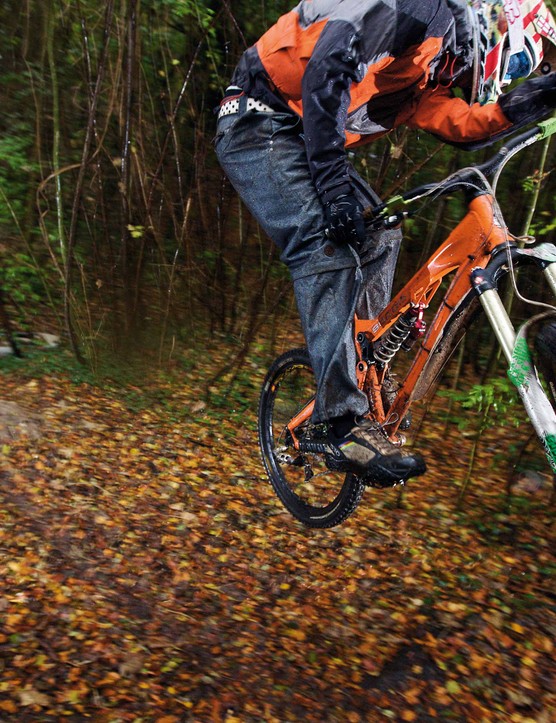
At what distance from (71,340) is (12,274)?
0.68 metres

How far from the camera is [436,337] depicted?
9.15 feet

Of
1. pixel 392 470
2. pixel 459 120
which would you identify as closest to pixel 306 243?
pixel 459 120

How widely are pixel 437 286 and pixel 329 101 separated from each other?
3.02ft

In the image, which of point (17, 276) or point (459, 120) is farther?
point (17, 276)

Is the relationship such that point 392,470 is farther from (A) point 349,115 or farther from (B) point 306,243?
(A) point 349,115

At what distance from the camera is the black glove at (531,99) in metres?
2.50

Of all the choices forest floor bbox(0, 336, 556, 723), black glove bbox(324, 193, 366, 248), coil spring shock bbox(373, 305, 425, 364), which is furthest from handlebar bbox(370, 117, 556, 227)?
forest floor bbox(0, 336, 556, 723)

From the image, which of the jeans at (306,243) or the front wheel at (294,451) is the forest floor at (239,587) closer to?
the front wheel at (294,451)

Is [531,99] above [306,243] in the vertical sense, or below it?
above

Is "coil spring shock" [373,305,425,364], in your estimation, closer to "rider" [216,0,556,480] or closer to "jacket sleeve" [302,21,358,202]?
"rider" [216,0,556,480]

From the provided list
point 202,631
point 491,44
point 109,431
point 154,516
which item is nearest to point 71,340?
point 109,431

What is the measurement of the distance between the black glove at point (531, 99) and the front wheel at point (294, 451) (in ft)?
Result: 4.95

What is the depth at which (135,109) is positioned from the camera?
15.6 ft

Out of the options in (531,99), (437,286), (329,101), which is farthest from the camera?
(437,286)
